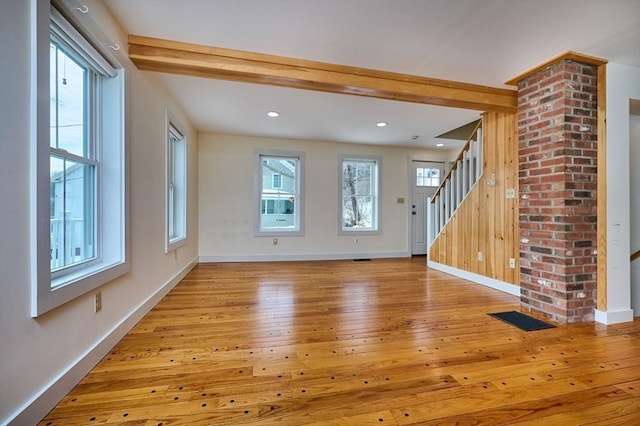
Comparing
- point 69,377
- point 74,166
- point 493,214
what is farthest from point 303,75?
point 493,214

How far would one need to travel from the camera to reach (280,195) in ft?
18.7

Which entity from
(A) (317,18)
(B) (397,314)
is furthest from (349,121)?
(B) (397,314)

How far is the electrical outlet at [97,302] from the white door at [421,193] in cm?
566

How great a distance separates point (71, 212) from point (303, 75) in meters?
2.07

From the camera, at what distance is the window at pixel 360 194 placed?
604cm

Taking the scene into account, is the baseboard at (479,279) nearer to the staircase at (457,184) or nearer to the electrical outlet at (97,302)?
the staircase at (457,184)

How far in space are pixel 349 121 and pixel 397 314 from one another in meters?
2.95

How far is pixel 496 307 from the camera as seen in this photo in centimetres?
299

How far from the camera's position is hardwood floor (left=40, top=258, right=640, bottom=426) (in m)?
1.40

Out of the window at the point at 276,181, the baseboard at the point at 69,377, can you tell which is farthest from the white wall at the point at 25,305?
the window at the point at 276,181

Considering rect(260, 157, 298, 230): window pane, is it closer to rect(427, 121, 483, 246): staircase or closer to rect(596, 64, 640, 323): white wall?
rect(427, 121, 483, 246): staircase

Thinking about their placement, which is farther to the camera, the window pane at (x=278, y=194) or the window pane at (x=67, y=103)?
the window pane at (x=278, y=194)

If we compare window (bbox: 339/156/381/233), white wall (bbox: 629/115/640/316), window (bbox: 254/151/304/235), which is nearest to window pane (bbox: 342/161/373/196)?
window (bbox: 339/156/381/233)

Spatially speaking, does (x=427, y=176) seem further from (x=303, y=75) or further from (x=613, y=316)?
(x=303, y=75)
